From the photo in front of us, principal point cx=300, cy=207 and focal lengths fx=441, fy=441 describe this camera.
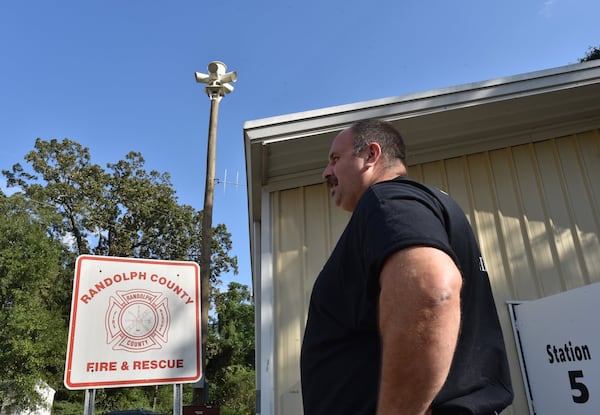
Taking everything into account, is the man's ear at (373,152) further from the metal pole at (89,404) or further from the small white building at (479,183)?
the small white building at (479,183)

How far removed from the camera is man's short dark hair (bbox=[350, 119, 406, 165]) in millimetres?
1357

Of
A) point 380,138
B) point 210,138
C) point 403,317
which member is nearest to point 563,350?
point 380,138

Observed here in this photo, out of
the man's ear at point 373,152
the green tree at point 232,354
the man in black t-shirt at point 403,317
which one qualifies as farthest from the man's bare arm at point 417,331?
the green tree at point 232,354

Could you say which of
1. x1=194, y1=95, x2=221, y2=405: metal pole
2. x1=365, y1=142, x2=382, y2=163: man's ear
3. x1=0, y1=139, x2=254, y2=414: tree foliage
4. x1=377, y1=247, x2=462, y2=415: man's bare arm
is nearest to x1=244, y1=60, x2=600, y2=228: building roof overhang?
x1=365, y1=142, x2=382, y2=163: man's ear

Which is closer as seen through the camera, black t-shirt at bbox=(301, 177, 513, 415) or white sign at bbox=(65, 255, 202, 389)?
black t-shirt at bbox=(301, 177, 513, 415)

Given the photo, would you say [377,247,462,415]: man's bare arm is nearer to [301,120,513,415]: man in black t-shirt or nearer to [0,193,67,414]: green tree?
[301,120,513,415]: man in black t-shirt

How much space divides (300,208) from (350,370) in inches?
106

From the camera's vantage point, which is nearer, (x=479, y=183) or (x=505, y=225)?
(x=505, y=225)

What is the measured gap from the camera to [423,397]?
0.82 metres

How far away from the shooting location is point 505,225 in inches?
137

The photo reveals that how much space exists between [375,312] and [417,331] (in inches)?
6.8

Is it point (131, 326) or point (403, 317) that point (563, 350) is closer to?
point (403, 317)

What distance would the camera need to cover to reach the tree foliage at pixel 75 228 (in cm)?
2122

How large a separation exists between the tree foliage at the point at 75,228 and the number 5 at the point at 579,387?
834 inches
